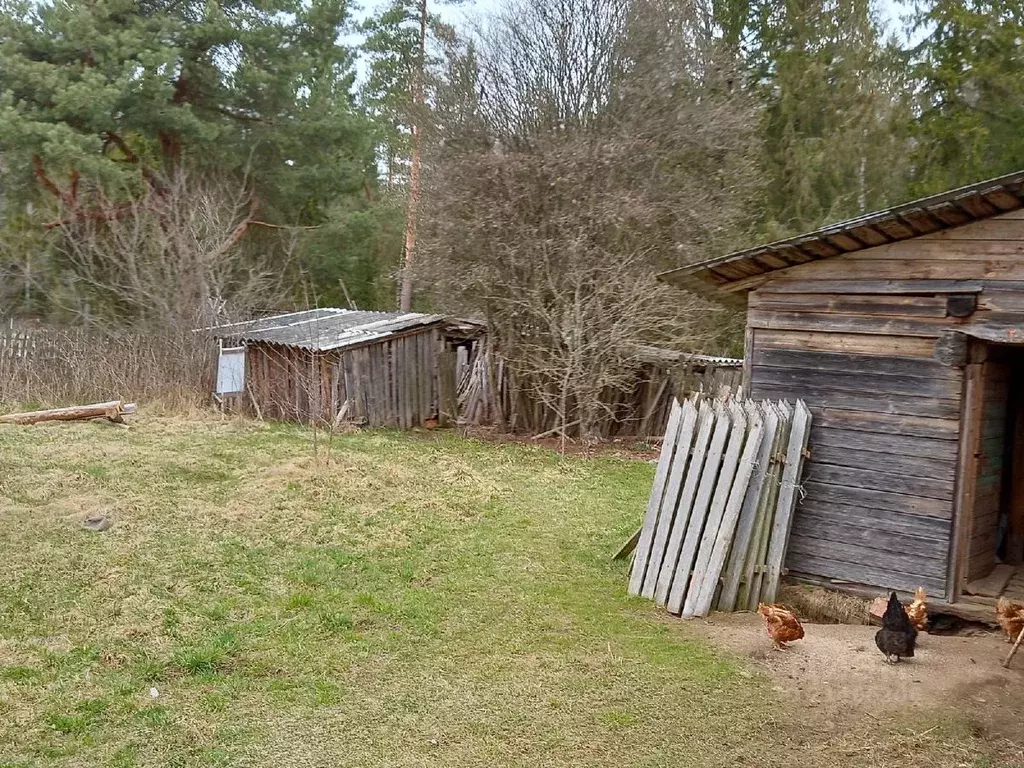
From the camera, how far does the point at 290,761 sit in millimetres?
4062

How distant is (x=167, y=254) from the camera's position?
19875mm

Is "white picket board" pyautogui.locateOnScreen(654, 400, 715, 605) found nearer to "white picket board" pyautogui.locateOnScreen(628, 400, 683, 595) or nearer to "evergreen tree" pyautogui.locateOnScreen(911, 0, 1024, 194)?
"white picket board" pyautogui.locateOnScreen(628, 400, 683, 595)

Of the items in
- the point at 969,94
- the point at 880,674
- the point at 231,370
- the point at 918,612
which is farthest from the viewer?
the point at 969,94

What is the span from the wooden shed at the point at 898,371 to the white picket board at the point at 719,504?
2.63 feet

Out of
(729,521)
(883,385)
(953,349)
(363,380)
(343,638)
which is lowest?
(343,638)

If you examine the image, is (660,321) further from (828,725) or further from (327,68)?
(327,68)

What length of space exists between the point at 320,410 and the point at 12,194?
12.0 metres

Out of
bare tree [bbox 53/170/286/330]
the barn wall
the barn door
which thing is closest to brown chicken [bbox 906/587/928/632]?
the barn wall

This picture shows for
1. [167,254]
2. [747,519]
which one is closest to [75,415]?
[167,254]

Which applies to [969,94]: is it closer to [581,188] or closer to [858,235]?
[581,188]

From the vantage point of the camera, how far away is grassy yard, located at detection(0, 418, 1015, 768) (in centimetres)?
427

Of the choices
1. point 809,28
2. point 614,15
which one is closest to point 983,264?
point 614,15

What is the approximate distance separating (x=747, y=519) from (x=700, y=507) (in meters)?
0.34

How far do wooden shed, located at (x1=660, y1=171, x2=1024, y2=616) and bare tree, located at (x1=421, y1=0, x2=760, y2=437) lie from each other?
7.51m
